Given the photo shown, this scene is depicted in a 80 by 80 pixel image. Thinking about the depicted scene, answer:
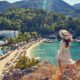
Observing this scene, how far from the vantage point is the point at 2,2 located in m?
158

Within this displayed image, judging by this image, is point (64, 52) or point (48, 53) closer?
point (64, 52)

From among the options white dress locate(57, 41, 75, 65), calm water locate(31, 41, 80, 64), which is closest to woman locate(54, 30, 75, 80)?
white dress locate(57, 41, 75, 65)

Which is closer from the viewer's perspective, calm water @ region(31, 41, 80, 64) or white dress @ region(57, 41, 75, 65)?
white dress @ region(57, 41, 75, 65)

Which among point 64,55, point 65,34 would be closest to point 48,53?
point 64,55

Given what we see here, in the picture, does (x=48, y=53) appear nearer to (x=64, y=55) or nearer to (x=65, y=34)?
(x=64, y=55)

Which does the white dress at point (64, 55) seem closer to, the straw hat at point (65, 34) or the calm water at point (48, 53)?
the straw hat at point (65, 34)

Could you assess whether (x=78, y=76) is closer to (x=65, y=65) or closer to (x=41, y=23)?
(x=65, y=65)

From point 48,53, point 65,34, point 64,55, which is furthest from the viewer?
point 48,53

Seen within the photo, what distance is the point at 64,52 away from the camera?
467 cm

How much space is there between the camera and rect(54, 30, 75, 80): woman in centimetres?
458

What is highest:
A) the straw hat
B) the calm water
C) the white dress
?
the straw hat

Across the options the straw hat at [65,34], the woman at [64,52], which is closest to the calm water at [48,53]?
the woman at [64,52]

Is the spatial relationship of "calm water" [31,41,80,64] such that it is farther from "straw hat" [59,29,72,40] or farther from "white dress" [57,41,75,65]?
"straw hat" [59,29,72,40]

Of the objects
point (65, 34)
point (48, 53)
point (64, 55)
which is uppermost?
point (65, 34)
